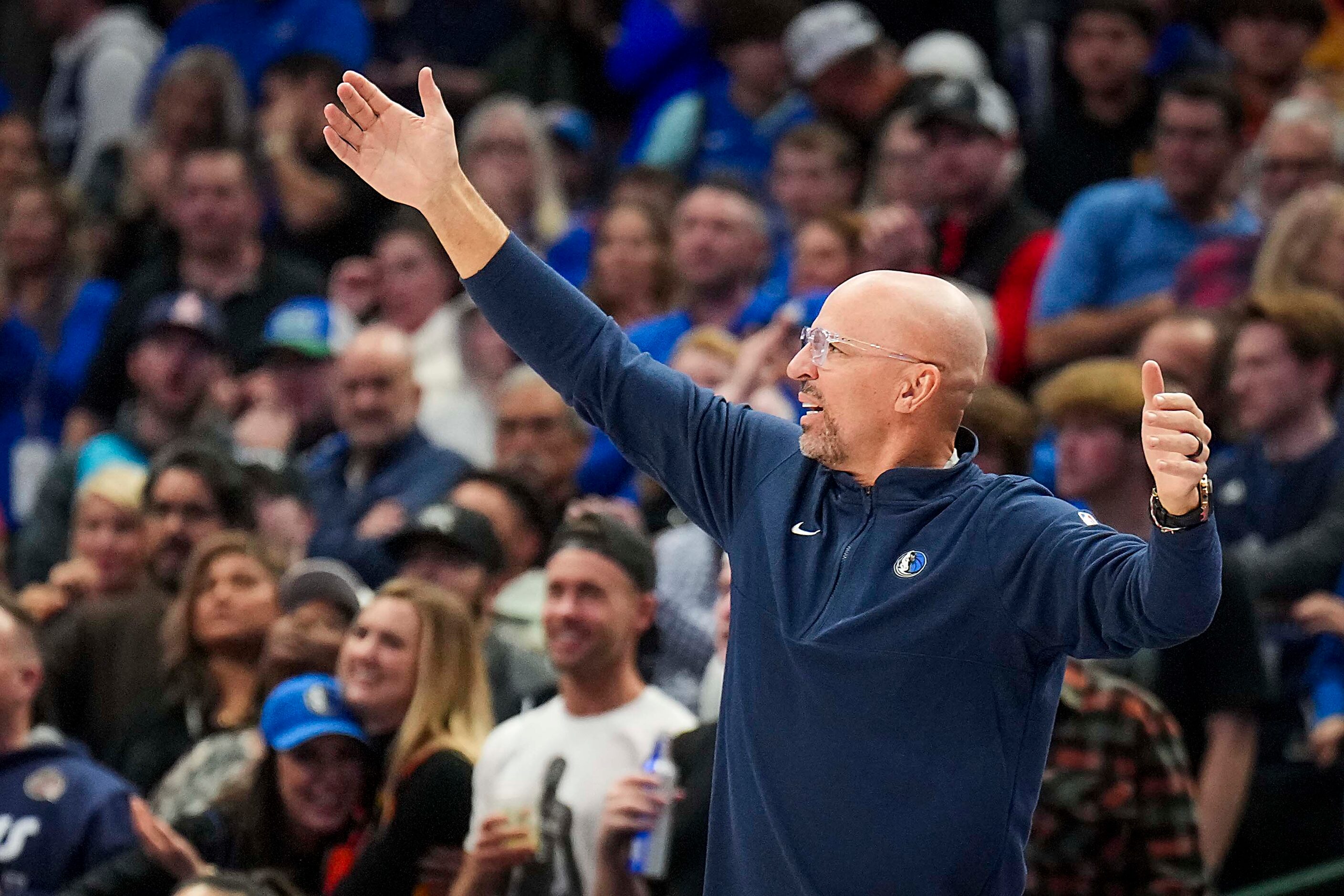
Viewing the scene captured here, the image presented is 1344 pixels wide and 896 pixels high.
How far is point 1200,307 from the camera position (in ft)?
22.5

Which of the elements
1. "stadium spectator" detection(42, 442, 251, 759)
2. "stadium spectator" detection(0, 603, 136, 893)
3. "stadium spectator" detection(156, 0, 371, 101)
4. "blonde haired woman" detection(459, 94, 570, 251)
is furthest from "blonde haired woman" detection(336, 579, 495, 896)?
"stadium spectator" detection(156, 0, 371, 101)

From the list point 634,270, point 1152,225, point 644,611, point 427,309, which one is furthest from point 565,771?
point 427,309

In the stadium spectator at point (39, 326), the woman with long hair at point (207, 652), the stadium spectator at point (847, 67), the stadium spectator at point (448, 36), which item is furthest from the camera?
the stadium spectator at point (448, 36)

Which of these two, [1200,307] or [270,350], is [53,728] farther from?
[1200,307]

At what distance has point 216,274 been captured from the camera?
8812mm

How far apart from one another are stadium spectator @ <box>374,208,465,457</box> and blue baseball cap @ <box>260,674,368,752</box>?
9.13 feet

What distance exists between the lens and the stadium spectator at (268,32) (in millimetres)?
9969

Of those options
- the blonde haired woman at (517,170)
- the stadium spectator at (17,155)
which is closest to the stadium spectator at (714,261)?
the blonde haired woman at (517,170)

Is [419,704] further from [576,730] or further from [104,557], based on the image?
[104,557]

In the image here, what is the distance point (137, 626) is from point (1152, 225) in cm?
369

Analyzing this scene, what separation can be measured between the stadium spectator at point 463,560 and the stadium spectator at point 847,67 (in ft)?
10.2

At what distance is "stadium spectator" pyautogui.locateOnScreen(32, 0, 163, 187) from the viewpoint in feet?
34.8

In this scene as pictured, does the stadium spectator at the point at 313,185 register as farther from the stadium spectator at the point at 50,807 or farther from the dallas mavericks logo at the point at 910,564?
the dallas mavericks logo at the point at 910,564

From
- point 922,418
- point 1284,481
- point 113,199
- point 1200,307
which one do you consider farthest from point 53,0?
point 922,418
